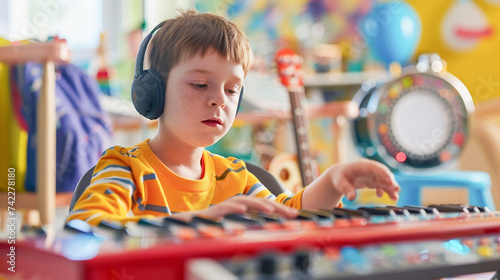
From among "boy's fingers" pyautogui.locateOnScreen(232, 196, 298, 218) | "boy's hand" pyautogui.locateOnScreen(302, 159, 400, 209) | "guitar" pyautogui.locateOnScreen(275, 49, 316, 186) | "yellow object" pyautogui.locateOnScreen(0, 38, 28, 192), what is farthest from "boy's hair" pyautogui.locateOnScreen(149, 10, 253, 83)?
"yellow object" pyautogui.locateOnScreen(0, 38, 28, 192)

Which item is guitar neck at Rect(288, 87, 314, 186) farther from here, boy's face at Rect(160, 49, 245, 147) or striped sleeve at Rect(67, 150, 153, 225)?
striped sleeve at Rect(67, 150, 153, 225)

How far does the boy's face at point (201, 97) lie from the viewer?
0.90m

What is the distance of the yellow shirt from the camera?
2.43ft

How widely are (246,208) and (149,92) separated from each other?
1.35 feet

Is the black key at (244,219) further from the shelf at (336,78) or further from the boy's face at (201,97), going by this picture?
the shelf at (336,78)

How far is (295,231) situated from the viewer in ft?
1.54

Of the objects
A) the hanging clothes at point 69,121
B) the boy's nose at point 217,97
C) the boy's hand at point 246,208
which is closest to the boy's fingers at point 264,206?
the boy's hand at point 246,208

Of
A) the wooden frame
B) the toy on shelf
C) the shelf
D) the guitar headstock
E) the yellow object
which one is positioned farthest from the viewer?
the shelf

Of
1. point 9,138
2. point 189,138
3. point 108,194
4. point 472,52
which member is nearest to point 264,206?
point 108,194

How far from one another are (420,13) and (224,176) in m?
3.18

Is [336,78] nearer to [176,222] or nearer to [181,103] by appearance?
[181,103]

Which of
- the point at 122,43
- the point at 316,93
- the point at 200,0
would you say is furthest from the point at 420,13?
the point at 122,43

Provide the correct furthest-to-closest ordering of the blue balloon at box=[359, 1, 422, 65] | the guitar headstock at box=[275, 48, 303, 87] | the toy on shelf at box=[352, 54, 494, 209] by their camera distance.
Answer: the blue balloon at box=[359, 1, 422, 65] → the toy on shelf at box=[352, 54, 494, 209] → the guitar headstock at box=[275, 48, 303, 87]

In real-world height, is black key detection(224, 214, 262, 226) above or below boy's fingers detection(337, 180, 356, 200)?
above
